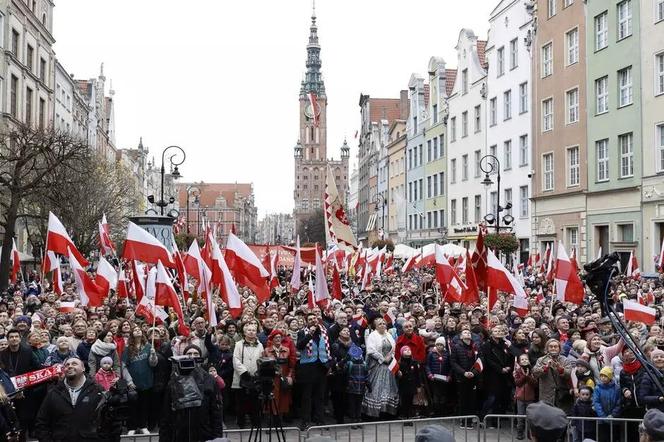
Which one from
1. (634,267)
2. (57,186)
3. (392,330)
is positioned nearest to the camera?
(392,330)

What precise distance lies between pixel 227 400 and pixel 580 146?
91.9ft

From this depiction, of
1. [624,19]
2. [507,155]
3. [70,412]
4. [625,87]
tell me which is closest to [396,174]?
[507,155]

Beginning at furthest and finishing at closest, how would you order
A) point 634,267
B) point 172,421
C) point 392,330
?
point 634,267, point 392,330, point 172,421

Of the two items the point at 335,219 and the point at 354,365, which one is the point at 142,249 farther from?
the point at 335,219

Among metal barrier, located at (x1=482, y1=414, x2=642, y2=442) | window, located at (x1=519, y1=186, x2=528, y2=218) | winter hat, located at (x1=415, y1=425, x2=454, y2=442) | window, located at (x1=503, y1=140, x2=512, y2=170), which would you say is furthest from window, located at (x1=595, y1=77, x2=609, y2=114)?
winter hat, located at (x1=415, y1=425, x2=454, y2=442)

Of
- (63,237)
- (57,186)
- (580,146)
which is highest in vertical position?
(580,146)

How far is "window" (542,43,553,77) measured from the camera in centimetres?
3866

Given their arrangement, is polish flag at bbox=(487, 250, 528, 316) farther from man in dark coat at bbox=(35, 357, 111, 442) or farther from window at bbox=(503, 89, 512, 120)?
window at bbox=(503, 89, 512, 120)

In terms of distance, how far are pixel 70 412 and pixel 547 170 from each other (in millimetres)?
34949

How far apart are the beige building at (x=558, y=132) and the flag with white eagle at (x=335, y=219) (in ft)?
65.2

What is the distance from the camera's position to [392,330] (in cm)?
1266

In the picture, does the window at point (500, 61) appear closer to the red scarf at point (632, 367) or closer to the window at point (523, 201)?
the window at point (523, 201)

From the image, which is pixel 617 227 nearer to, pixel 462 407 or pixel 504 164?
pixel 504 164

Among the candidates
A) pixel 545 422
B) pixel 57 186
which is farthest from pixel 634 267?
pixel 545 422
